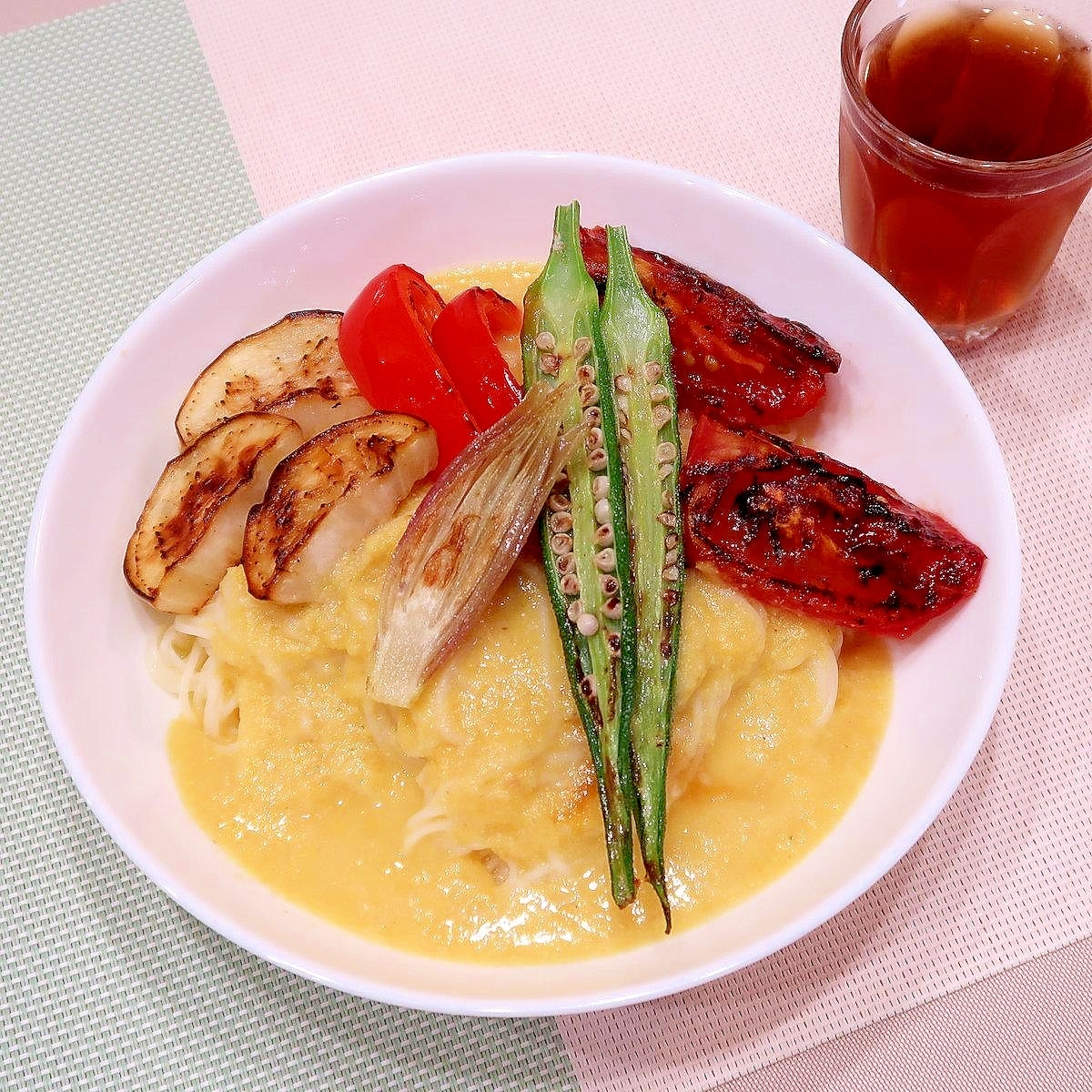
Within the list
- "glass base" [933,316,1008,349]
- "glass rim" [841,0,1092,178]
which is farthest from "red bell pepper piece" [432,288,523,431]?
"glass base" [933,316,1008,349]

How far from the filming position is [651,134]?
406cm

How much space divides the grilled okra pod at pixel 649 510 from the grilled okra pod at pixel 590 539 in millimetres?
38

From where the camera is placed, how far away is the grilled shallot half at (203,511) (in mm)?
2764

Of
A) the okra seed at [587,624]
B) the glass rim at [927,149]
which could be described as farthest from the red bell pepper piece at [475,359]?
the glass rim at [927,149]

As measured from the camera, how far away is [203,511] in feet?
9.12

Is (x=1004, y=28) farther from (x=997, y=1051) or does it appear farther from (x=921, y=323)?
(x=997, y=1051)

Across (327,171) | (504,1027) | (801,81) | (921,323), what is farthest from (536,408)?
A: (801,81)

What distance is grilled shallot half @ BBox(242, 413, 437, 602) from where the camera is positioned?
8.56 feet

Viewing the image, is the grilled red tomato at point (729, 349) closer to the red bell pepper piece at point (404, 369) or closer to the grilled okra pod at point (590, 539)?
the grilled okra pod at point (590, 539)

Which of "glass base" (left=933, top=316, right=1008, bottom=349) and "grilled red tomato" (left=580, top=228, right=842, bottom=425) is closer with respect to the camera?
"grilled red tomato" (left=580, top=228, right=842, bottom=425)

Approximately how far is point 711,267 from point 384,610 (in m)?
1.52

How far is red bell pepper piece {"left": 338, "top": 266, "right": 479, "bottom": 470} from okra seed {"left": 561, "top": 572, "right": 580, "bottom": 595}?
0.49 m

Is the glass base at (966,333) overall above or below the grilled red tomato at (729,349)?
below

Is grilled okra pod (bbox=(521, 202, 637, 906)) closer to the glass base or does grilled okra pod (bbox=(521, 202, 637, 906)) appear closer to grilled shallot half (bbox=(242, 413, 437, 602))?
grilled shallot half (bbox=(242, 413, 437, 602))
